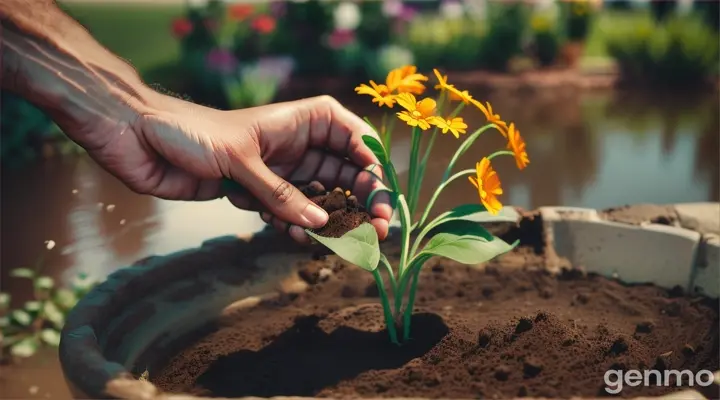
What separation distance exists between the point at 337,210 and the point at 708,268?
92cm

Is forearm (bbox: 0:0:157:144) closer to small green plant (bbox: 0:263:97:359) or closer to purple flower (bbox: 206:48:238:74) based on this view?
small green plant (bbox: 0:263:97:359)

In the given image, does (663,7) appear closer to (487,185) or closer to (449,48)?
(449,48)

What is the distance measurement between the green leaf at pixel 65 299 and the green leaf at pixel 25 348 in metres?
0.16

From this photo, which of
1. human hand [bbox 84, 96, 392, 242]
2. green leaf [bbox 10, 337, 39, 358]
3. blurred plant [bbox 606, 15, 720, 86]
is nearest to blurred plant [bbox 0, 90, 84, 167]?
green leaf [bbox 10, 337, 39, 358]

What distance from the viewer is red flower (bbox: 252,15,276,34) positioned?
6668 millimetres

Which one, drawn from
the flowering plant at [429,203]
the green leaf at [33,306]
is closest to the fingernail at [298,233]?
the flowering plant at [429,203]

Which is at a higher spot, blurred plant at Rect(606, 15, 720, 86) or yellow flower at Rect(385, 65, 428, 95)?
yellow flower at Rect(385, 65, 428, 95)

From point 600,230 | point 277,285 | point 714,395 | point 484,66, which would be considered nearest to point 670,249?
point 600,230

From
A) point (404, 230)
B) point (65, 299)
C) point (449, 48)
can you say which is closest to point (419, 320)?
point (404, 230)

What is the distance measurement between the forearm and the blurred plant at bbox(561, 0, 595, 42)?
21.6 ft

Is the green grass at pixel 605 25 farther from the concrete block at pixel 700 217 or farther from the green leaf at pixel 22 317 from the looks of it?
the green leaf at pixel 22 317

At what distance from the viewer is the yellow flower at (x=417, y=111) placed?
1.65 meters

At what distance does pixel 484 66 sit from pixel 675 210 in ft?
18.3

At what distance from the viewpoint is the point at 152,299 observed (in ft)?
6.20
